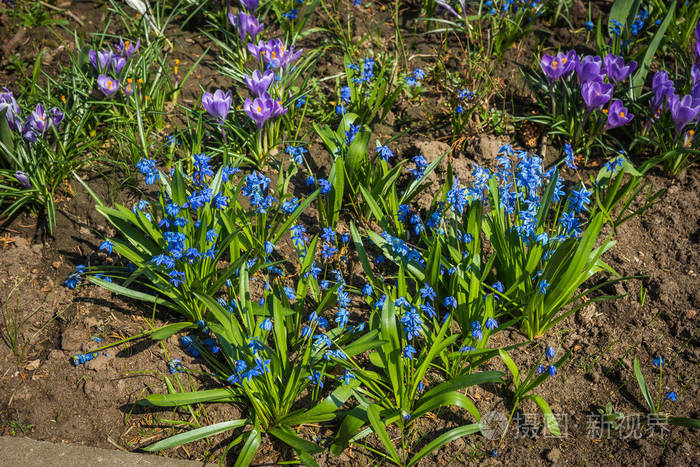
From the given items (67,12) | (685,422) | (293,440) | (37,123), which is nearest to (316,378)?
(293,440)

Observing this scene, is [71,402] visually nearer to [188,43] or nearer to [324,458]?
[324,458]

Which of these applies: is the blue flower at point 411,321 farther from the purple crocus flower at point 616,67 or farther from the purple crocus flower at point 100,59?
the purple crocus flower at point 100,59

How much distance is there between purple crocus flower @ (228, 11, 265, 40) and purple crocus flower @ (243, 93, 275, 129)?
703 mm

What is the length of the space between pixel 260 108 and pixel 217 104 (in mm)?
238

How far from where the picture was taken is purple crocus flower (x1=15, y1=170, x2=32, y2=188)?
3.02 m

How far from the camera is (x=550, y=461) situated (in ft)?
7.88

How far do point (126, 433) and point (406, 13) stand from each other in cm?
342

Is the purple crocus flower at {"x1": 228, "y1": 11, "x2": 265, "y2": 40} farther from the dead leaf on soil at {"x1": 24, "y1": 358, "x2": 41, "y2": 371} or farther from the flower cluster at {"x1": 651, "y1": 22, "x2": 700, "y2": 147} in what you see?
the flower cluster at {"x1": 651, "y1": 22, "x2": 700, "y2": 147}

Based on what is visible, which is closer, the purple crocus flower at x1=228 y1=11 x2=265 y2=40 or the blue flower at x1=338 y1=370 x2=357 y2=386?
the blue flower at x1=338 y1=370 x2=357 y2=386

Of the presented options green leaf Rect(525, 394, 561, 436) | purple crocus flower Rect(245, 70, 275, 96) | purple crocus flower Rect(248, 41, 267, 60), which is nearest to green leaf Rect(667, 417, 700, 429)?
Answer: green leaf Rect(525, 394, 561, 436)

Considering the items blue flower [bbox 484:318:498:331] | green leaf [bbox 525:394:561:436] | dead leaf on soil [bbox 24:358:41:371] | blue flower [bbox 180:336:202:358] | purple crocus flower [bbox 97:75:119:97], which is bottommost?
dead leaf on soil [bbox 24:358:41:371]

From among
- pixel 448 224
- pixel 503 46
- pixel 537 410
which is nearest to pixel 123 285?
pixel 448 224

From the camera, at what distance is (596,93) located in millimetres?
3262

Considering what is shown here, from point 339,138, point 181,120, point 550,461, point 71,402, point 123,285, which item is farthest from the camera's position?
point 181,120
